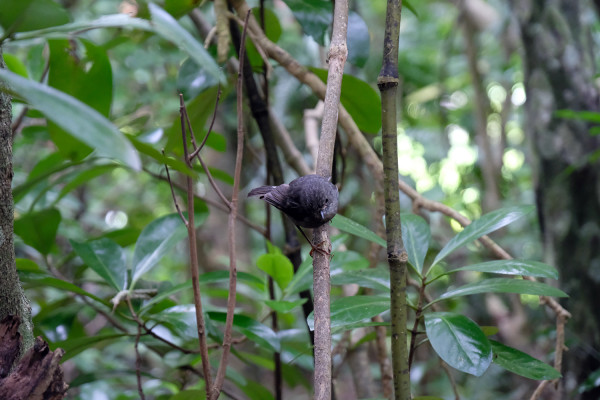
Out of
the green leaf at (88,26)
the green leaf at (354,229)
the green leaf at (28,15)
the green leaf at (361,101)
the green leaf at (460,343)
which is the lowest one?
the green leaf at (460,343)

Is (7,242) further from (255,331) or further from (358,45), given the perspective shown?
(358,45)

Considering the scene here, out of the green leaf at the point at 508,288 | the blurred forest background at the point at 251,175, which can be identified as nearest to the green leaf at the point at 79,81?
the blurred forest background at the point at 251,175

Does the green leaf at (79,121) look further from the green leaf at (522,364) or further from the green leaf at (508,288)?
the green leaf at (522,364)

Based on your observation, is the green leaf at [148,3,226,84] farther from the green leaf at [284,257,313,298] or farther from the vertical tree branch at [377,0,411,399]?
the green leaf at [284,257,313,298]

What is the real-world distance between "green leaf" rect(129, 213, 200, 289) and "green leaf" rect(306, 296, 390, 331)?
1.67 feet

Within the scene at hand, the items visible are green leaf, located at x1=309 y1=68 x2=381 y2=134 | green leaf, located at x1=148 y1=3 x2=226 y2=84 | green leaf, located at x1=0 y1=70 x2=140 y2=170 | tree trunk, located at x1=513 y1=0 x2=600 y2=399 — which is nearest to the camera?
green leaf, located at x1=0 y1=70 x2=140 y2=170

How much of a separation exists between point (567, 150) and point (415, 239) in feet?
4.23

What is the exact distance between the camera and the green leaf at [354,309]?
100cm

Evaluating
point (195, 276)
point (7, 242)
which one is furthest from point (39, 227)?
point (195, 276)

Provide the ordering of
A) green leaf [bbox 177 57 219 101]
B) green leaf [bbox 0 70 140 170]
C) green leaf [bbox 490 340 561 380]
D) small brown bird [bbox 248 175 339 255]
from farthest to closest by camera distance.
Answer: green leaf [bbox 177 57 219 101]
small brown bird [bbox 248 175 339 255]
green leaf [bbox 490 340 561 380]
green leaf [bbox 0 70 140 170]

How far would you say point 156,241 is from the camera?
4.63ft

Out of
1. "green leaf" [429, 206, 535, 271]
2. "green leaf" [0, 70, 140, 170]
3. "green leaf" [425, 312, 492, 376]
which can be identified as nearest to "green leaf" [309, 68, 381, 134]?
"green leaf" [429, 206, 535, 271]

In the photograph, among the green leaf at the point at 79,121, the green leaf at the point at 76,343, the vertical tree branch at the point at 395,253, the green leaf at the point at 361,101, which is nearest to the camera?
the green leaf at the point at 79,121

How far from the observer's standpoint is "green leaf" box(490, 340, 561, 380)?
0.99 metres
